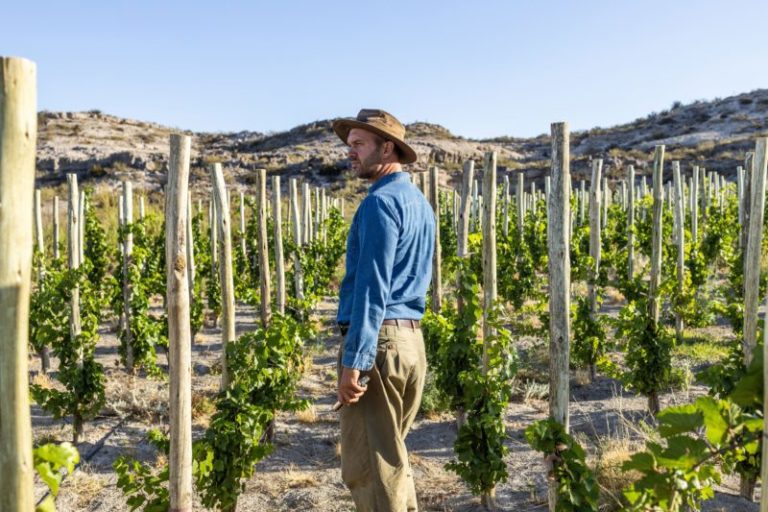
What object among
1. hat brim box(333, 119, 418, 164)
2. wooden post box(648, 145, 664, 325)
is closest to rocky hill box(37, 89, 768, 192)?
wooden post box(648, 145, 664, 325)

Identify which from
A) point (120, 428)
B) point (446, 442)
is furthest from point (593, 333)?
point (120, 428)

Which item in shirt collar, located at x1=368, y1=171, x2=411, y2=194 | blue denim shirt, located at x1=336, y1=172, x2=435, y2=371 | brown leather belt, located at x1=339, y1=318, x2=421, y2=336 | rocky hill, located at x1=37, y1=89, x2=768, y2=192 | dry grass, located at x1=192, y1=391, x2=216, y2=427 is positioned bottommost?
dry grass, located at x1=192, y1=391, x2=216, y2=427

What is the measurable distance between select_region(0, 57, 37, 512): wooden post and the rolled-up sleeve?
1260 millimetres

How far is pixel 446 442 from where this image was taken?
217 inches

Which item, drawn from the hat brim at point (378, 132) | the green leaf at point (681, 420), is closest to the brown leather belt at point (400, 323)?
the hat brim at point (378, 132)

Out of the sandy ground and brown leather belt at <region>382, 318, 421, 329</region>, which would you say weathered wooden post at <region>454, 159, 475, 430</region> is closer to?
the sandy ground

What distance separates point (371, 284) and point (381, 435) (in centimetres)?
70

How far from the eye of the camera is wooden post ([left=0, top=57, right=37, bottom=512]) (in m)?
1.56

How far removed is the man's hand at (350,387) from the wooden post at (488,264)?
5.22 ft

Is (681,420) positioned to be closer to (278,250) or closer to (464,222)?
(464,222)

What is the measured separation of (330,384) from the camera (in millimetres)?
7199

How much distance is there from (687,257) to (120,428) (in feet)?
26.4

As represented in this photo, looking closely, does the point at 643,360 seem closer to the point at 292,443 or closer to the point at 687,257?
the point at 292,443

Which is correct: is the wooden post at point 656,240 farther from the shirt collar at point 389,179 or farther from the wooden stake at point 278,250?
the wooden stake at point 278,250
